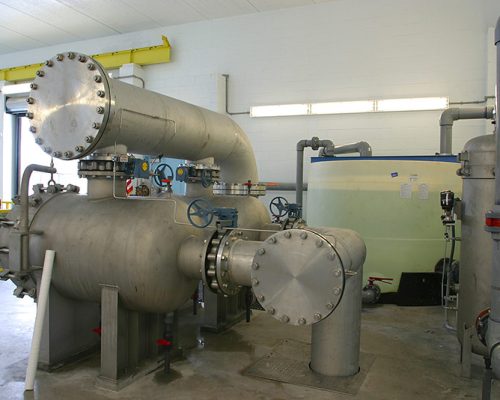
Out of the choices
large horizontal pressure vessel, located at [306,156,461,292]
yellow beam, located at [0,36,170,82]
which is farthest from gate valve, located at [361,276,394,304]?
yellow beam, located at [0,36,170,82]

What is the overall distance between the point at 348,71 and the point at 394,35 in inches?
20.5

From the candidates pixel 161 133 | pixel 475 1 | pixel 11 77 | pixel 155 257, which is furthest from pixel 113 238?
pixel 11 77

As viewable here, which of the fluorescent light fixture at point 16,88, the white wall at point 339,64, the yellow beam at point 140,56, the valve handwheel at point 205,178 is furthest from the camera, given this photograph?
the fluorescent light fixture at point 16,88

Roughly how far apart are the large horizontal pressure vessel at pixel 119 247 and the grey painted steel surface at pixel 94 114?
0.98 ft

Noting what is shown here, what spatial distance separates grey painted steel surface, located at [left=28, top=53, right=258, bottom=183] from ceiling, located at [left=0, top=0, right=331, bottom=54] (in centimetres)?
277

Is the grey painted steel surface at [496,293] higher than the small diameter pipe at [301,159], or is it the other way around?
the small diameter pipe at [301,159]

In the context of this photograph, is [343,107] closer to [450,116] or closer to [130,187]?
[450,116]

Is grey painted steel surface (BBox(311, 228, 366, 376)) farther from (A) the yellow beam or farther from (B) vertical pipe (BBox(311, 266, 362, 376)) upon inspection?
(A) the yellow beam

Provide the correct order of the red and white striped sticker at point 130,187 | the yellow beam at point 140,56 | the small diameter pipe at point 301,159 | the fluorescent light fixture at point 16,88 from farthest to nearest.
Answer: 1. the fluorescent light fixture at point 16,88
2. the yellow beam at point 140,56
3. the red and white striped sticker at point 130,187
4. the small diameter pipe at point 301,159

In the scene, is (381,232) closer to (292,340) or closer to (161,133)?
(292,340)

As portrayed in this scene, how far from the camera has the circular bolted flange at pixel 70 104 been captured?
1.98 meters

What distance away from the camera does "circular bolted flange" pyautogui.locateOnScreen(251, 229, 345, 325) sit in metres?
1.62

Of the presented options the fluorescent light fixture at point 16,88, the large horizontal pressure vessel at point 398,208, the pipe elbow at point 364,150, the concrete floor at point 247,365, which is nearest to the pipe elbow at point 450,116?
the large horizontal pressure vessel at point 398,208

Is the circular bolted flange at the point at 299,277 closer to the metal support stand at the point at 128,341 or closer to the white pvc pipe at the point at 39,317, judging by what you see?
the metal support stand at the point at 128,341
